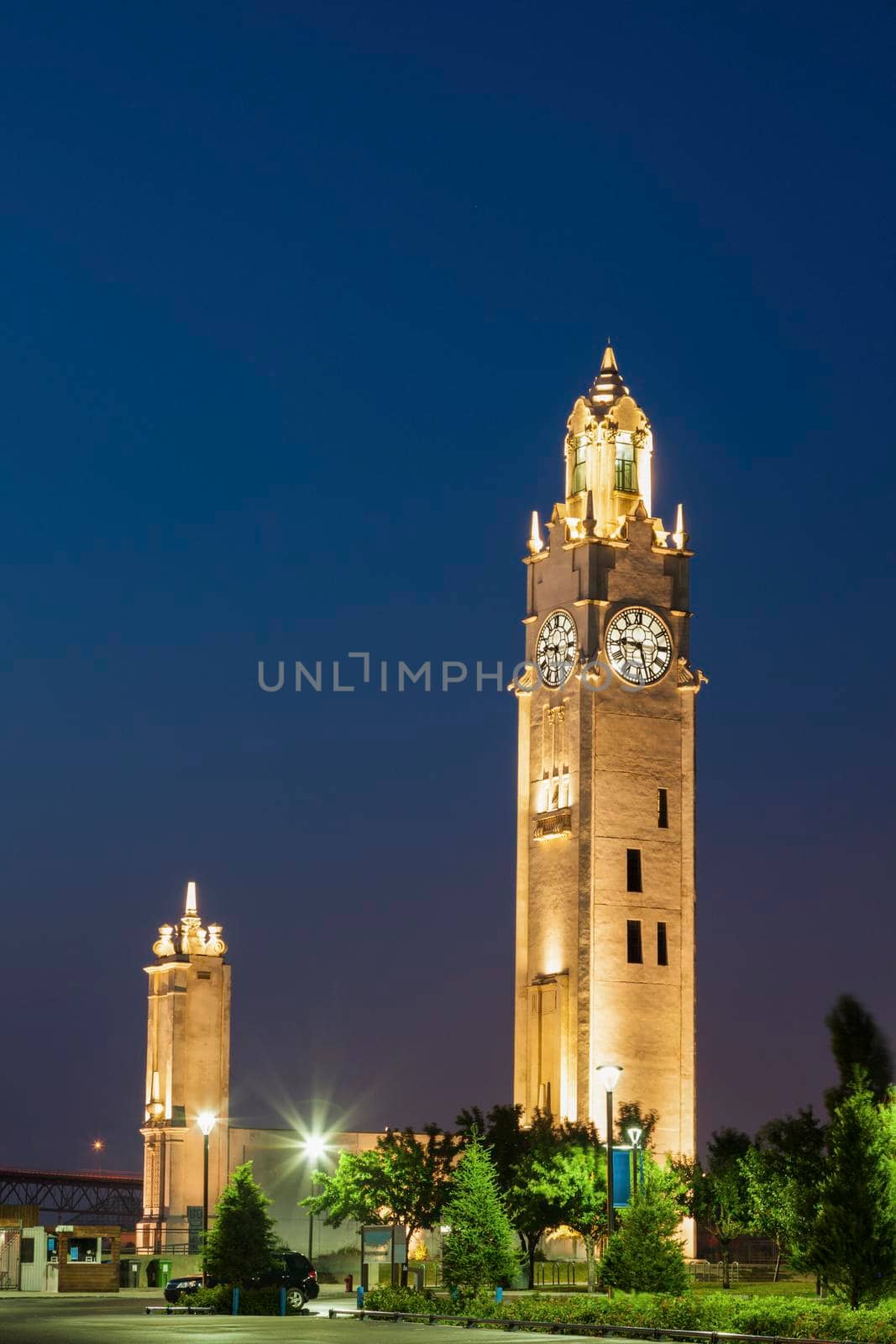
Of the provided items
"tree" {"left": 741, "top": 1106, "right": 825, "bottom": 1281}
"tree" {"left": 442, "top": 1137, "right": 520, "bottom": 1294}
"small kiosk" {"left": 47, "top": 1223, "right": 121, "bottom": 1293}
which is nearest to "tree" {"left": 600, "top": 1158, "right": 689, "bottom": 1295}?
"tree" {"left": 442, "top": 1137, "right": 520, "bottom": 1294}

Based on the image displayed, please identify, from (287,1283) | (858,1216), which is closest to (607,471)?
(287,1283)

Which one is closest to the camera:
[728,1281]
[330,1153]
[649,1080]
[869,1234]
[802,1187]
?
[869,1234]

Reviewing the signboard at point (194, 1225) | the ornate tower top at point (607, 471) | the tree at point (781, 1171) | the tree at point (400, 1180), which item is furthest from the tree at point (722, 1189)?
the ornate tower top at point (607, 471)

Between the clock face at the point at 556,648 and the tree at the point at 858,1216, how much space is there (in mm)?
53764

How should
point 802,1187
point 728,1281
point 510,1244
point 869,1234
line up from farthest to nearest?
point 728,1281 → point 802,1187 → point 510,1244 → point 869,1234

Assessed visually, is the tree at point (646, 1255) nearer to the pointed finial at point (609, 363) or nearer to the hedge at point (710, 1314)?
the hedge at point (710, 1314)

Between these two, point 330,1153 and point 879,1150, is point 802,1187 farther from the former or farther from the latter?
point 330,1153

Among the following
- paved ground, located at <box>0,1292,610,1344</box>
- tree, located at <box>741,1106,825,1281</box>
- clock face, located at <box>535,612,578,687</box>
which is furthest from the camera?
clock face, located at <box>535,612,578,687</box>

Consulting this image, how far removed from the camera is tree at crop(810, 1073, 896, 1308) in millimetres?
54000

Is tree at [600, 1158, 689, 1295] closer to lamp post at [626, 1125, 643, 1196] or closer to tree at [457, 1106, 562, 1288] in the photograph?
lamp post at [626, 1125, 643, 1196]

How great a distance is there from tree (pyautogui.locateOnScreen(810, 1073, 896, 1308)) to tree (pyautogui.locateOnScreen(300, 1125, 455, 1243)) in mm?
37819

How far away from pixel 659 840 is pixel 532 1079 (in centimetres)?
1257

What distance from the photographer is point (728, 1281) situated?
86.9 meters

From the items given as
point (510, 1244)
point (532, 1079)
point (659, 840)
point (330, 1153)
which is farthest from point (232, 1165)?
point (510, 1244)
